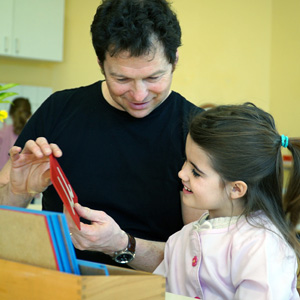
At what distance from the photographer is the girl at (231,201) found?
4.68ft

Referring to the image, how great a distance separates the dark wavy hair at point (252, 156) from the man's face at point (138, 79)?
194 mm

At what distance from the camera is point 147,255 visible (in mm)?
1696

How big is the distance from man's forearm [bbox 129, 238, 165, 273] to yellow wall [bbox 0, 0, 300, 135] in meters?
3.57

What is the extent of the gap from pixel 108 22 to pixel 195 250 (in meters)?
0.73

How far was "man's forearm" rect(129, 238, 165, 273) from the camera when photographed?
1.68 metres

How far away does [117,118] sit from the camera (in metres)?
1.89

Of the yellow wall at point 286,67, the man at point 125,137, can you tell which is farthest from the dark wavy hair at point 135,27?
the yellow wall at point 286,67

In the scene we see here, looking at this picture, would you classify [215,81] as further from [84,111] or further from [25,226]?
[25,226]

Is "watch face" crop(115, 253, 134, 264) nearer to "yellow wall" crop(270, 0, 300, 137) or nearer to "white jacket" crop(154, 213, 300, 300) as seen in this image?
"white jacket" crop(154, 213, 300, 300)

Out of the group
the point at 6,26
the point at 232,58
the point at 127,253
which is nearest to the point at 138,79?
the point at 127,253

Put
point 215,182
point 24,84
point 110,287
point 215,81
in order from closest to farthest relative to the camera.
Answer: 1. point 110,287
2. point 215,182
3. point 24,84
4. point 215,81

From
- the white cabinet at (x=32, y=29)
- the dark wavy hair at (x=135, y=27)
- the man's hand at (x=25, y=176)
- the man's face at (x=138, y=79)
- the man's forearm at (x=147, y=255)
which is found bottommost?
the man's forearm at (x=147, y=255)

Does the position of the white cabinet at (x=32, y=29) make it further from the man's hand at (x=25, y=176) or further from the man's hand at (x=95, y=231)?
the man's hand at (x=95, y=231)

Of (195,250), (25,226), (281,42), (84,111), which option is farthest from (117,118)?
(281,42)
